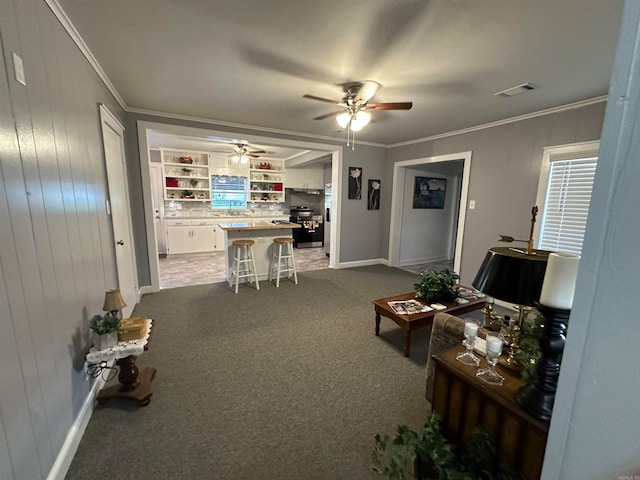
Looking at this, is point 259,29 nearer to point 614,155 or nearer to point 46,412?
point 614,155

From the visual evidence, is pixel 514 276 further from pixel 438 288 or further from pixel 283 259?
pixel 283 259

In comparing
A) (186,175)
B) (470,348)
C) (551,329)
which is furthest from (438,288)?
(186,175)

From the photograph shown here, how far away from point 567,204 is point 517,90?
4.64ft

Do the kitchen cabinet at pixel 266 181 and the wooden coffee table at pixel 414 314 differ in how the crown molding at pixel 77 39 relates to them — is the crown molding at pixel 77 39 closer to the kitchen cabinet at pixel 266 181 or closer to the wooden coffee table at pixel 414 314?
the wooden coffee table at pixel 414 314

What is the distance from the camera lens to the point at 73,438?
4.82 feet

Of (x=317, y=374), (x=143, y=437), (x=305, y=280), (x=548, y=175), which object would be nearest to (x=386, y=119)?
(x=548, y=175)

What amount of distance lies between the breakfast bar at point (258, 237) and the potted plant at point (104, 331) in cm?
223

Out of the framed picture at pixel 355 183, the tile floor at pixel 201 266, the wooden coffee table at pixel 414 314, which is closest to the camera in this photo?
the wooden coffee table at pixel 414 314

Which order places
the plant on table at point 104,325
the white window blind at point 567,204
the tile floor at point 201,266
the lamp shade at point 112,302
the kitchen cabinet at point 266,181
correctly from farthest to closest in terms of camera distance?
the kitchen cabinet at point 266,181 → the tile floor at point 201,266 → the white window blind at point 567,204 → the lamp shade at point 112,302 → the plant on table at point 104,325

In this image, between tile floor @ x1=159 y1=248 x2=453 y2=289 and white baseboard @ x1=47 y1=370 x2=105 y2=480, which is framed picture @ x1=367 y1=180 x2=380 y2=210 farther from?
white baseboard @ x1=47 y1=370 x2=105 y2=480

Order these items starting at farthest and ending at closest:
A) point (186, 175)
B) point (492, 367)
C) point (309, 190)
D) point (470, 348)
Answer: point (309, 190)
point (186, 175)
point (470, 348)
point (492, 367)

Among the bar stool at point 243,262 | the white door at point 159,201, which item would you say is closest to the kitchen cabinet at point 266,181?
the white door at point 159,201

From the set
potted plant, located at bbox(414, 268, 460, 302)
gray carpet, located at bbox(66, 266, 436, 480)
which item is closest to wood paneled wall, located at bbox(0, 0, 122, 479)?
gray carpet, located at bbox(66, 266, 436, 480)

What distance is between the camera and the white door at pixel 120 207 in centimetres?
259
